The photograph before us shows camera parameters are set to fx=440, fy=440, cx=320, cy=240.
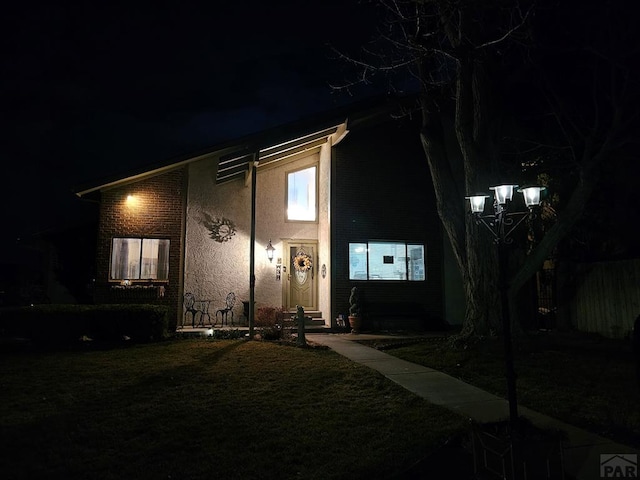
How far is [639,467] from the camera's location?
3.76 metres

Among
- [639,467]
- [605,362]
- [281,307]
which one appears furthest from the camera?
[281,307]

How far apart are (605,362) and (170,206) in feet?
36.7

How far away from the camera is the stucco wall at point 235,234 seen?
510 inches

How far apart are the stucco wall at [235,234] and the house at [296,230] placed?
1.2 inches

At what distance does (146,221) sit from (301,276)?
4.90 meters

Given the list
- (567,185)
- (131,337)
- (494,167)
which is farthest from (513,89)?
(131,337)

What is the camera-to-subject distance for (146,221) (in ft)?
41.5

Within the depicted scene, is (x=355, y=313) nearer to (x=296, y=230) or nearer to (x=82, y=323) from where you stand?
(x=296, y=230)

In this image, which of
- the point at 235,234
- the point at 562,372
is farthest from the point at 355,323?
the point at 562,372

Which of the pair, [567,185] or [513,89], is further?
[513,89]

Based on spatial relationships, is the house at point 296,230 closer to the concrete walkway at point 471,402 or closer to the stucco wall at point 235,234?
the stucco wall at point 235,234

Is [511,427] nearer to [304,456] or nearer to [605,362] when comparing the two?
[304,456]

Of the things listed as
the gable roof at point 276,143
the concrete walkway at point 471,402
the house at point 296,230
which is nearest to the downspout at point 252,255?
the gable roof at point 276,143

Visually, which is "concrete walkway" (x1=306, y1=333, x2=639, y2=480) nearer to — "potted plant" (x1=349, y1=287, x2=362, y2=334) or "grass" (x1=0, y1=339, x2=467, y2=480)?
"grass" (x1=0, y1=339, x2=467, y2=480)
